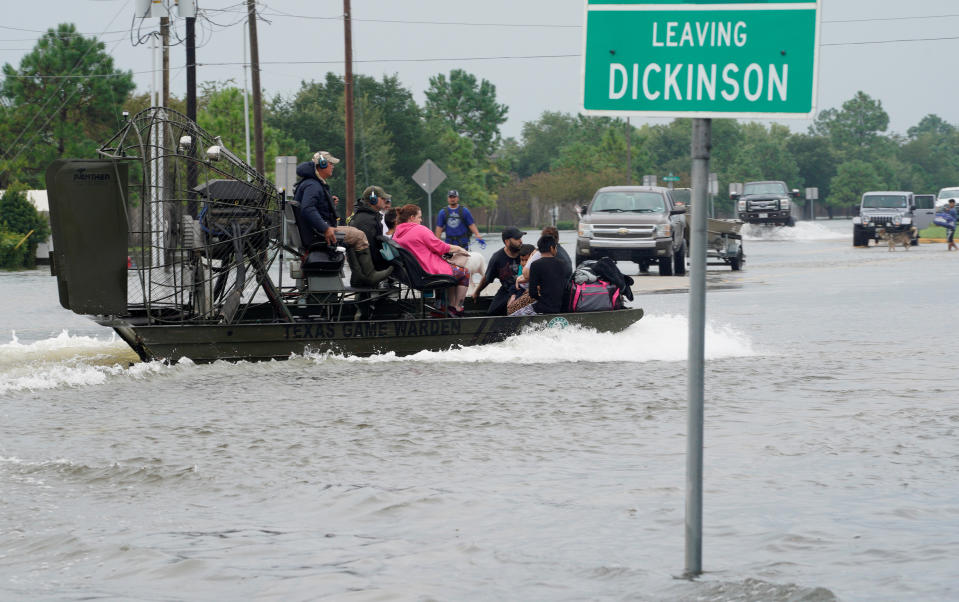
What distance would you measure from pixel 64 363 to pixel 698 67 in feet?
35.9

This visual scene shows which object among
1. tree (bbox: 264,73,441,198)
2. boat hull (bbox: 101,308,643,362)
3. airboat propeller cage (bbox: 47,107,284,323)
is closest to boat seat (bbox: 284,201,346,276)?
airboat propeller cage (bbox: 47,107,284,323)

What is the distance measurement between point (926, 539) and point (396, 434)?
443cm

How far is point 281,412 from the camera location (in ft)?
37.0

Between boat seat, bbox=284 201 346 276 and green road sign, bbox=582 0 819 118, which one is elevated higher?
green road sign, bbox=582 0 819 118

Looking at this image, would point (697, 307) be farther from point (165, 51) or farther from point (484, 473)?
point (165, 51)

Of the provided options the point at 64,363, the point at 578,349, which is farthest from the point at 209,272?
the point at 578,349

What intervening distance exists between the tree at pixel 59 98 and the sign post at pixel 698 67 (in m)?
68.1

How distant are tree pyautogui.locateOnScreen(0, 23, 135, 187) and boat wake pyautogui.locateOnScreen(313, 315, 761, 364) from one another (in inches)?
2315

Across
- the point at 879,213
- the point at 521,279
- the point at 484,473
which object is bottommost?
the point at 484,473

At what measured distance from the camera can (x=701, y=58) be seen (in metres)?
4.89

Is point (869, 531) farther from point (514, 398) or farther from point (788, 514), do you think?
point (514, 398)

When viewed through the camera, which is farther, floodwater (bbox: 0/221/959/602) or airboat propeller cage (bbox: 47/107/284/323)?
airboat propeller cage (bbox: 47/107/284/323)

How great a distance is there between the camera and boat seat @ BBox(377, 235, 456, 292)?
14922mm

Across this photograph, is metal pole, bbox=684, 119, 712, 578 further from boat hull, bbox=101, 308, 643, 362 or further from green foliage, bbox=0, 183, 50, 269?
green foliage, bbox=0, 183, 50, 269
